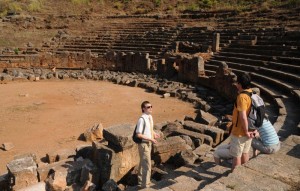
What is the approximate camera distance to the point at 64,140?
33.3ft

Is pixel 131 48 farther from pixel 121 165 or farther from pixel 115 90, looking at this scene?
pixel 121 165

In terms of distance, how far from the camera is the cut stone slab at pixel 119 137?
6402mm

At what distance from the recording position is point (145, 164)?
19.4 feet

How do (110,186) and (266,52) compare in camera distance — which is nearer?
(110,186)

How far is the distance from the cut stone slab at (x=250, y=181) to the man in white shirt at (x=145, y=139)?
1753 mm

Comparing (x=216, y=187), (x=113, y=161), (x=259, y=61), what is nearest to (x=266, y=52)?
(x=259, y=61)

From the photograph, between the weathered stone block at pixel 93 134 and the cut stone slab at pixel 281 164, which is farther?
the weathered stone block at pixel 93 134

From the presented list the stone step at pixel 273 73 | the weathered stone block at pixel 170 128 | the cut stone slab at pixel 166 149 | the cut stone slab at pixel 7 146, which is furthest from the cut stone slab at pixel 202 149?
the stone step at pixel 273 73

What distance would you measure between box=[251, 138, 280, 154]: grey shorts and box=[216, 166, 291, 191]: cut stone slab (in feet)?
2.19

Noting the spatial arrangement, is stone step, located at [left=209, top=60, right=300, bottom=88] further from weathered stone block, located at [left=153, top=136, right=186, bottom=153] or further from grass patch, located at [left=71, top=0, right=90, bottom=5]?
grass patch, located at [left=71, top=0, right=90, bottom=5]

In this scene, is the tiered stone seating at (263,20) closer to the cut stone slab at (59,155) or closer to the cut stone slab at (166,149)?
the cut stone slab at (166,149)

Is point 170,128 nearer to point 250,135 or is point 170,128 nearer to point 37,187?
point 37,187

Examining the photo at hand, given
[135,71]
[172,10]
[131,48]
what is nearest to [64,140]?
[135,71]

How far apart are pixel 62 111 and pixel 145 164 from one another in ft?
27.6
